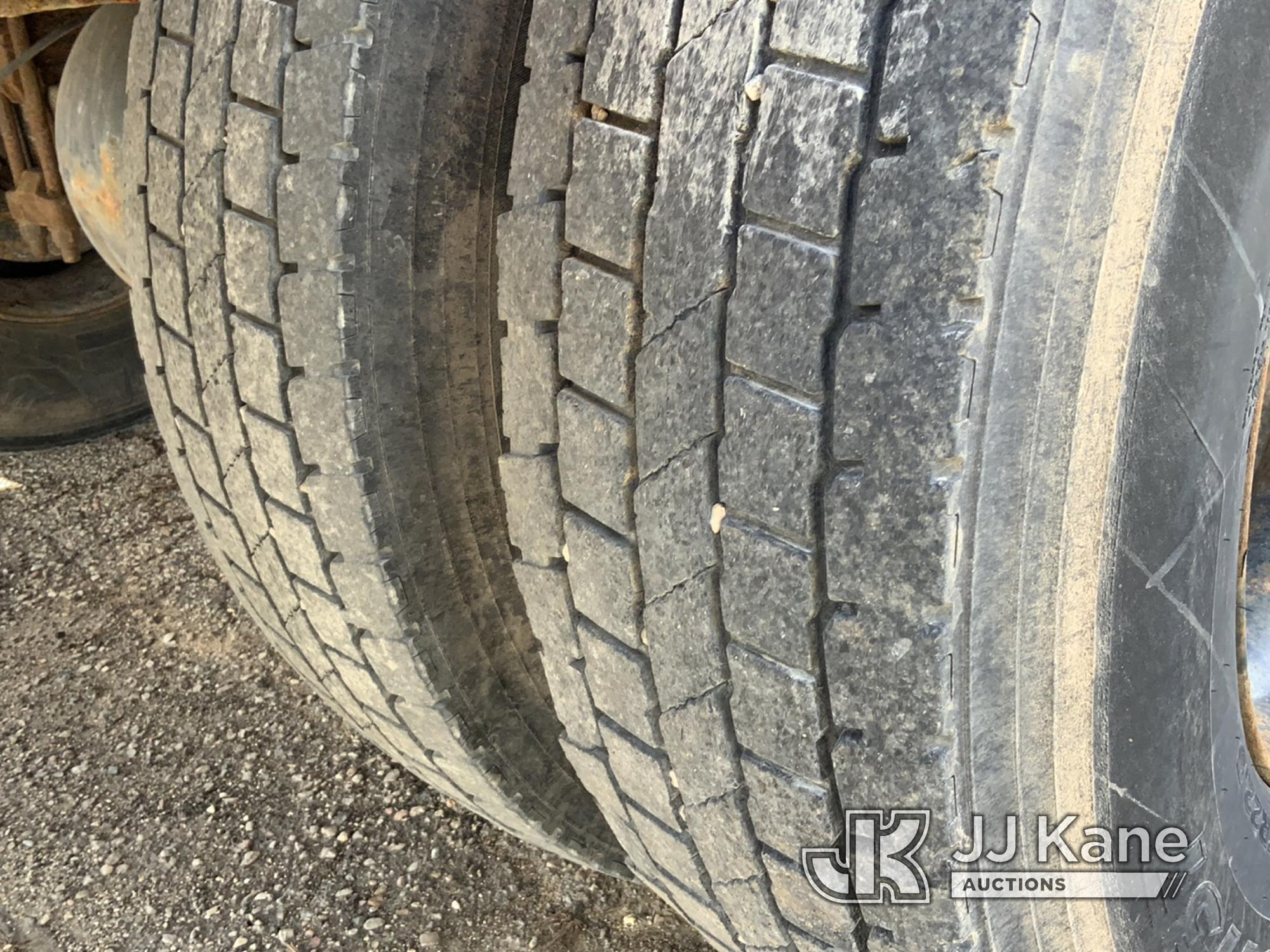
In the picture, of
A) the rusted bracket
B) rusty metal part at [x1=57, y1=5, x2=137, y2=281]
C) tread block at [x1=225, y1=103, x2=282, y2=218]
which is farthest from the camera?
the rusted bracket

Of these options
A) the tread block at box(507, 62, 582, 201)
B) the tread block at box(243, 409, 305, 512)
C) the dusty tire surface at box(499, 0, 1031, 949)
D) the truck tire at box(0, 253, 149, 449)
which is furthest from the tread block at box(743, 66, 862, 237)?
the truck tire at box(0, 253, 149, 449)

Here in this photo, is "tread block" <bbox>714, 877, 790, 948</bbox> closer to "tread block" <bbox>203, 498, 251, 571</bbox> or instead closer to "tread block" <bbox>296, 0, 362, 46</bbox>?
"tread block" <bbox>203, 498, 251, 571</bbox>

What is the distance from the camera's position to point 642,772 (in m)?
1.11

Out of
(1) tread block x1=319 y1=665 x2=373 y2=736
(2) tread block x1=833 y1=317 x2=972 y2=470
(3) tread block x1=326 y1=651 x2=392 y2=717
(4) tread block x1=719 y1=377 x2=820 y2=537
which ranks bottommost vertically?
(1) tread block x1=319 y1=665 x2=373 y2=736

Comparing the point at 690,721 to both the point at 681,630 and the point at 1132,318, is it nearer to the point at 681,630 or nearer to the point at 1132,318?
the point at 681,630

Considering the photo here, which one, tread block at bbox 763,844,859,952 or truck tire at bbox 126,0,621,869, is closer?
tread block at bbox 763,844,859,952

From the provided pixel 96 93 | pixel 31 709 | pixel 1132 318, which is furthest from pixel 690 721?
pixel 31 709

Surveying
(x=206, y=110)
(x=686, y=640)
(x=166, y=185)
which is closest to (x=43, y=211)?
(x=166, y=185)

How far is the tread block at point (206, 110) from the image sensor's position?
3.93 feet

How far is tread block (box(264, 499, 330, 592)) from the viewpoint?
129cm

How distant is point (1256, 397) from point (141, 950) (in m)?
1.64

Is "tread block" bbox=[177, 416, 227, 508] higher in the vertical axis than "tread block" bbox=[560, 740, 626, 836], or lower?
higher

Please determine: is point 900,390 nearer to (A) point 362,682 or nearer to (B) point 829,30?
(B) point 829,30

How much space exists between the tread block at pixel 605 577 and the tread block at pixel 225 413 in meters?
0.49
